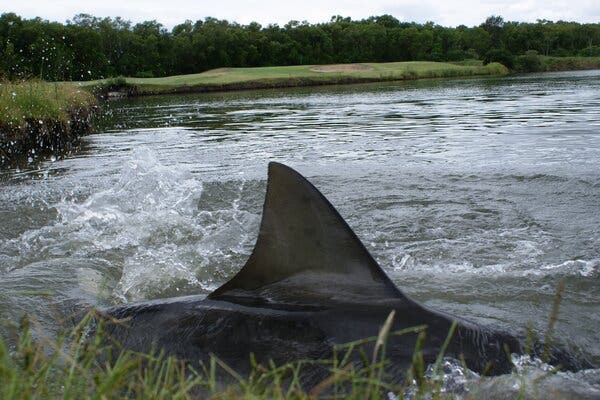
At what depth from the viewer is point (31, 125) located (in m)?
12.8

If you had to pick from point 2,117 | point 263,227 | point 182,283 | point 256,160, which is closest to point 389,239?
point 182,283

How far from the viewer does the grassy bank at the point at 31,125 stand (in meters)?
11.8

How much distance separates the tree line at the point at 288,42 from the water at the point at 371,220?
69689 mm

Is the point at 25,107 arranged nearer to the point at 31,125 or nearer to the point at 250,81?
the point at 31,125

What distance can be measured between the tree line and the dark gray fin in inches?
3057

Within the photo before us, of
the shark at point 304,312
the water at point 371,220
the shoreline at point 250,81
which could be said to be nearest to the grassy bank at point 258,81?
the shoreline at point 250,81

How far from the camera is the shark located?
2539mm

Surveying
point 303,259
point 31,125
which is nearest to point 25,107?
point 31,125

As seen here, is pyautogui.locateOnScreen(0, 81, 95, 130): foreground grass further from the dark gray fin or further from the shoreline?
the shoreline

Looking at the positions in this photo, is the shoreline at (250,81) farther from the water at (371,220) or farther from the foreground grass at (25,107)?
the water at (371,220)

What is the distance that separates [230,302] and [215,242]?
3105 millimetres

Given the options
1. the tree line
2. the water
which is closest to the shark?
the water

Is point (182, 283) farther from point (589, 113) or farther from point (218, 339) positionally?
point (589, 113)

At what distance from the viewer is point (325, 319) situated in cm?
262
